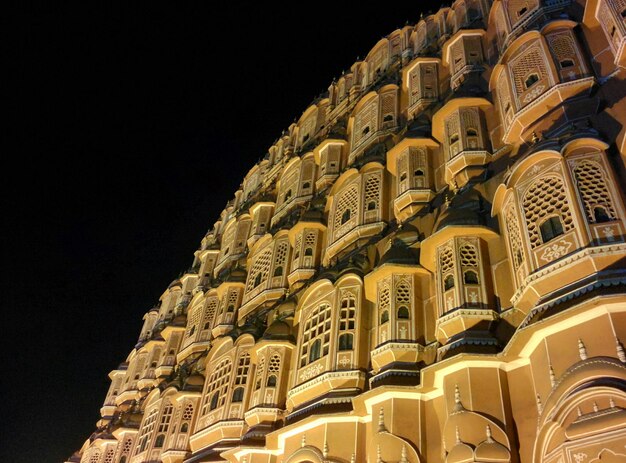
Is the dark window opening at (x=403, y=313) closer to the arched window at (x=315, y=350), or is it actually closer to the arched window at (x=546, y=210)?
the arched window at (x=315, y=350)

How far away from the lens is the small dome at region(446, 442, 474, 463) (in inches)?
393

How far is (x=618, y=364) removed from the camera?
8469mm

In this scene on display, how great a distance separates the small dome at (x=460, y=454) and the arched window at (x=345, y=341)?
488cm

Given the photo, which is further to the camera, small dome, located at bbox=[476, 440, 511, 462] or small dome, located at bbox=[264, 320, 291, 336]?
small dome, located at bbox=[264, 320, 291, 336]

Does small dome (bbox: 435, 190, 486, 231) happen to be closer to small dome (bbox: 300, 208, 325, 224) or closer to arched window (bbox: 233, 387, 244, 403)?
small dome (bbox: 300, 208, 325, 224)

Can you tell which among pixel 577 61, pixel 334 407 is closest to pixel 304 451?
pixel 334 407

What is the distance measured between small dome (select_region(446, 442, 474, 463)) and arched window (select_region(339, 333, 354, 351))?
488 cm

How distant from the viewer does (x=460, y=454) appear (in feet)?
33.1

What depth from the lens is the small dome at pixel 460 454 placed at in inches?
393

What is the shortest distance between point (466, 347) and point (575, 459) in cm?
307

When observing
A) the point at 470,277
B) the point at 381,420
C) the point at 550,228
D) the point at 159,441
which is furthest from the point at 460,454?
the point at 159,441

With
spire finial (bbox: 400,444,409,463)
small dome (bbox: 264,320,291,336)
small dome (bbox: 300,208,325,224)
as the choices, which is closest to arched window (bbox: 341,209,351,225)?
small dome (bbox: 300,208,325,224)

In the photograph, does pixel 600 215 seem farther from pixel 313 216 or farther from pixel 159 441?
pixel 159 441

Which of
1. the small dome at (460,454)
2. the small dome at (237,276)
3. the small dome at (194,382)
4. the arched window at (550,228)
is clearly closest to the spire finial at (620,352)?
the arched window at (550,228)
